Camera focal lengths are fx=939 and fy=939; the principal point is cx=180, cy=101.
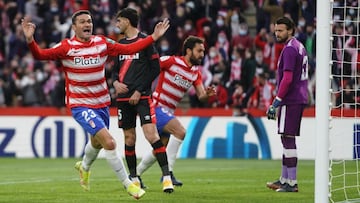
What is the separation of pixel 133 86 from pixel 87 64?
1.21 meters

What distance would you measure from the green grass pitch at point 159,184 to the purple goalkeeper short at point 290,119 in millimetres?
850

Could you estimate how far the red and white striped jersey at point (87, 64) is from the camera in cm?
1180

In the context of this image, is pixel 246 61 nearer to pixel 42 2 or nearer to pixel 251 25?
pixel 251 25

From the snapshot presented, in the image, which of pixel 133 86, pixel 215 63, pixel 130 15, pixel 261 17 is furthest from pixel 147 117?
pixel 261 17

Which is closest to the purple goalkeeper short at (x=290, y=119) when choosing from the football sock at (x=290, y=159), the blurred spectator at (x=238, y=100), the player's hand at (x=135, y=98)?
the football sock at (x=290, y=159)

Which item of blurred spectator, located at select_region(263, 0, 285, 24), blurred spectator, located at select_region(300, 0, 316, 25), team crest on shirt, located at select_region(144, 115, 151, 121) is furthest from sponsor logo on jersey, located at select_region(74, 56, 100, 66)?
blurred spectator, located at select_region(263, 0, 285, 24)

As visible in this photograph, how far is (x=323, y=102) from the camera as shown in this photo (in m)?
9.52

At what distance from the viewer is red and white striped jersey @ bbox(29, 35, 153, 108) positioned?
38.7 feet

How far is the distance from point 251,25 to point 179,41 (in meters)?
2.14

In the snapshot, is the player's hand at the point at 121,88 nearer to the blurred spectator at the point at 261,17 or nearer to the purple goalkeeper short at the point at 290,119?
Answer: the purple goalkeeper short at the point at 290,119

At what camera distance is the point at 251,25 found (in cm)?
2661

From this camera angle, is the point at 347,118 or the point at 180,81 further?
the point at 347,118

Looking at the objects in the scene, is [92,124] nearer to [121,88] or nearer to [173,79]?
[121,88]

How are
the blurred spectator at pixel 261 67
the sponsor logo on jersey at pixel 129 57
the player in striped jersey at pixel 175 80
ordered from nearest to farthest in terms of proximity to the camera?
the sponsor logo on jersey at pixel 129 57
the player in striped jersey at pixel 175 80
the blurred spectator at pixel 261 67
